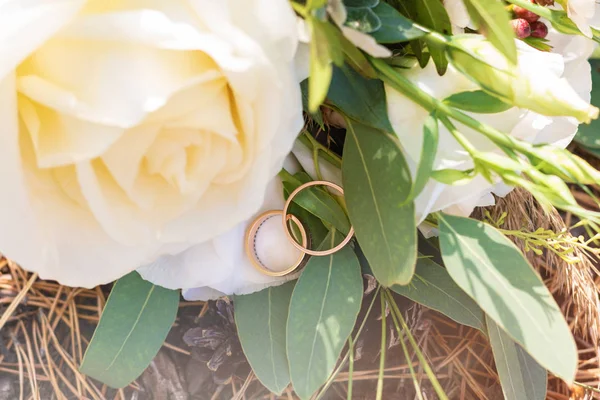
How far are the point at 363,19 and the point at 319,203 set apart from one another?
152mm

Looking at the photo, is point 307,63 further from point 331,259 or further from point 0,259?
point 0,259

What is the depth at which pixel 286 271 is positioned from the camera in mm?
490

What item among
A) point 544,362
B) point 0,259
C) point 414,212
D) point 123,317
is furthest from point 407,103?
point 0,259

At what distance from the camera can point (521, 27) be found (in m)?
0.47

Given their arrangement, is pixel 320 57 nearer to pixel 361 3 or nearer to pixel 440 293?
pixel 361 3

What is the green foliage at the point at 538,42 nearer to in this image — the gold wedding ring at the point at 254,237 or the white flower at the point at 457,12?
the white flower at the point at 457,12

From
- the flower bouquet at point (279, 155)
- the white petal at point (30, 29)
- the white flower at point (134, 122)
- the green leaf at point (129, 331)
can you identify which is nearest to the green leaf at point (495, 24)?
the flower bouquet at point (279, 155)

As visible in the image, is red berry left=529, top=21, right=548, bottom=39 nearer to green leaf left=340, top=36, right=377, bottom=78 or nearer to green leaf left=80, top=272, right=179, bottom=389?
green leaf left=340, top=36, right=377, bottom=78

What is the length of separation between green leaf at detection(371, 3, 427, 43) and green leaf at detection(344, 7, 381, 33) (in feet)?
0.05

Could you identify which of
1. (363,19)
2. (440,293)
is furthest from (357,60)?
(440,293)

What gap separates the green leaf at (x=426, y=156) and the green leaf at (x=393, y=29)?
0.17ft

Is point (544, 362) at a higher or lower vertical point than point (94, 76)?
lower

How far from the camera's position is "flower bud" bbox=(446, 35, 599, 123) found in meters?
0.33

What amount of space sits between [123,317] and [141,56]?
0.26m
